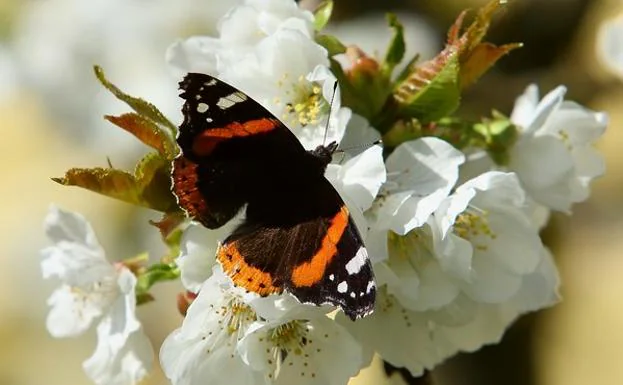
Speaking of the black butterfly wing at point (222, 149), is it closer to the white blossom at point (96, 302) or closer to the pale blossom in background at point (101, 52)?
the white blossom at point (96, 302)

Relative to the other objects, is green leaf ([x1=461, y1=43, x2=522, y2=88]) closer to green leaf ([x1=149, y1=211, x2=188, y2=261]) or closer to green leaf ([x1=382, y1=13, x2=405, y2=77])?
green leaf ([x1=382, y1=13, x2=405, y2=77])

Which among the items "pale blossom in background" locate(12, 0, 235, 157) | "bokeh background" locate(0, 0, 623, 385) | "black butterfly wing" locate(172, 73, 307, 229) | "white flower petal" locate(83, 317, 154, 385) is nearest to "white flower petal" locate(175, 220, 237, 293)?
"black butterfly wing" locate(172, 73, 307, 229)

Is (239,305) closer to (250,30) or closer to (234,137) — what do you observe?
(234,137)

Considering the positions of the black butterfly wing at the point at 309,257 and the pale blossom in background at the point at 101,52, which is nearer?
the black butterfly wing at the point at 309,257

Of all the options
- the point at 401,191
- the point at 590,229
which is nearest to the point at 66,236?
the point at 401,191

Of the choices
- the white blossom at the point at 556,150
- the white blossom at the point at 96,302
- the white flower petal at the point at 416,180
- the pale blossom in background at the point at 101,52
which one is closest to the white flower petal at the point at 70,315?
the white blossom at the point at 96,302

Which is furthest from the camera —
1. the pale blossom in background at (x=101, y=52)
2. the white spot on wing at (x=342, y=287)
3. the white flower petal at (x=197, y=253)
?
the pale blossom in background at (x=101, y=52)

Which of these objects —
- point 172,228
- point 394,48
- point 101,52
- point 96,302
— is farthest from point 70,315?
point 101,52

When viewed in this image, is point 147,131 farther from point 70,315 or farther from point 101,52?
point 101,52
